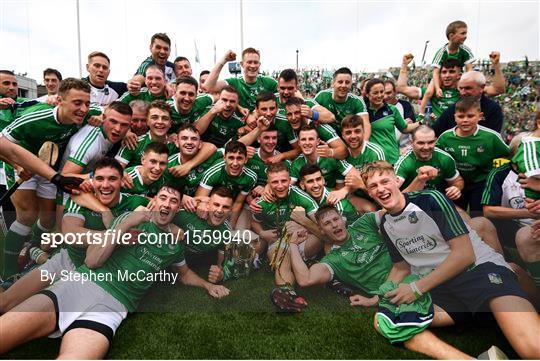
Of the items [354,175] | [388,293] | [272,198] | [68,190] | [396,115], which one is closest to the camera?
[388,293]

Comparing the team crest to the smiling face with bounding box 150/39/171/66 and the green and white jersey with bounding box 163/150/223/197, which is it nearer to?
the green and white jersey with bounding box 163/150/223/197

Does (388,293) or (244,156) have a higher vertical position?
(244,156)

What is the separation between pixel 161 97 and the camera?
14.5 ft

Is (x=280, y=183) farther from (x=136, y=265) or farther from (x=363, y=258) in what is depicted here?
(x=136, y=265)

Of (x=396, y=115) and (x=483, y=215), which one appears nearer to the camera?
(x=483, y=215)

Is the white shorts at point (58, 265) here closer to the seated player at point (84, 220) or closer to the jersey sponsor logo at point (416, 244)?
the seated player at point (84, 220)

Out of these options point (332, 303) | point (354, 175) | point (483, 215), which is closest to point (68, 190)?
point (332, 303)

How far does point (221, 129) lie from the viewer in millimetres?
4211

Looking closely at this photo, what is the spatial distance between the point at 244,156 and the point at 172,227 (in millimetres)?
956

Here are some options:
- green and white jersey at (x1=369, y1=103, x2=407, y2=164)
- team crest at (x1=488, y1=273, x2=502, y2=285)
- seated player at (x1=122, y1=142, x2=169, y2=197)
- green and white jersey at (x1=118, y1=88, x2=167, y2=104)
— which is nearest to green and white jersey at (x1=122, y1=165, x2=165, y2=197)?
seated player at (x1=122, y1=142, x2=169, y2=197)

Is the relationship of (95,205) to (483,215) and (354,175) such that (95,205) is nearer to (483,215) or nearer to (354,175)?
(354,175)

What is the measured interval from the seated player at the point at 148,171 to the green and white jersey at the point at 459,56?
12.8ft

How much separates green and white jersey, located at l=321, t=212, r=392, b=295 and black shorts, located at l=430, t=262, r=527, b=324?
18.1 inches

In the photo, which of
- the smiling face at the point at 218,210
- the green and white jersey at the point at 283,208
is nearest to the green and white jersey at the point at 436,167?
the green and white jersey at the point at 283,208
